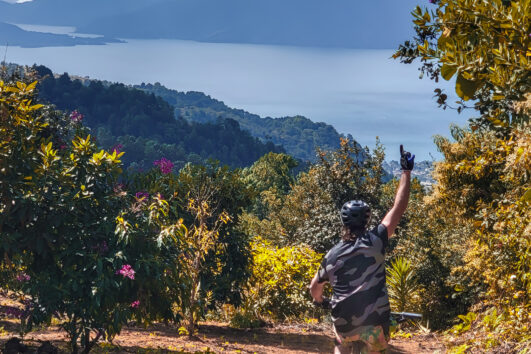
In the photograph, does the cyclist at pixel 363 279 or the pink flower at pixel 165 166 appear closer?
the cyclist at pixel 363 279

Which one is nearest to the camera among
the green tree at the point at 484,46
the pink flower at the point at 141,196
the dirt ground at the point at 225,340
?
the green tree at the point at 484,46

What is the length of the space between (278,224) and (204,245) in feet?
110

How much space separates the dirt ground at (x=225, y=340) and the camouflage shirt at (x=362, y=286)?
596 centimetres

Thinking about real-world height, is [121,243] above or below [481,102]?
below

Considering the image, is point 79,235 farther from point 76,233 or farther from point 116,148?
point 116,148

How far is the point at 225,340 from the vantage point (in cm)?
1259

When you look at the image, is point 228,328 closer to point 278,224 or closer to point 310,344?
point 310,344

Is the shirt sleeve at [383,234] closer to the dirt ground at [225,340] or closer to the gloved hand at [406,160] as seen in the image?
the gloved hand at [406,160]

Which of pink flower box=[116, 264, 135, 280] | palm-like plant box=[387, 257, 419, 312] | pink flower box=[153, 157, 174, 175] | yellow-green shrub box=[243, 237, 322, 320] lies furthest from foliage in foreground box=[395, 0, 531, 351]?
pink flower box=[153, 157, 174, 175]

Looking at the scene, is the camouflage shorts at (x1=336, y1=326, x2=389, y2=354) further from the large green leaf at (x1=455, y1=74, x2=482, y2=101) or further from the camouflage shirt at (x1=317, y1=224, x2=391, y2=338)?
the large green leaf at (x1=455, y1=74, x2=482, y2=101)

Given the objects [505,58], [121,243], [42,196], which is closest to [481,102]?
[505,58]

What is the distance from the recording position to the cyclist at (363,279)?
404cm

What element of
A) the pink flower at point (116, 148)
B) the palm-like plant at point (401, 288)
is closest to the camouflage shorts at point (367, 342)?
the pink flower at point (116, 148)

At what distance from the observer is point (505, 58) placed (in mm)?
5574
